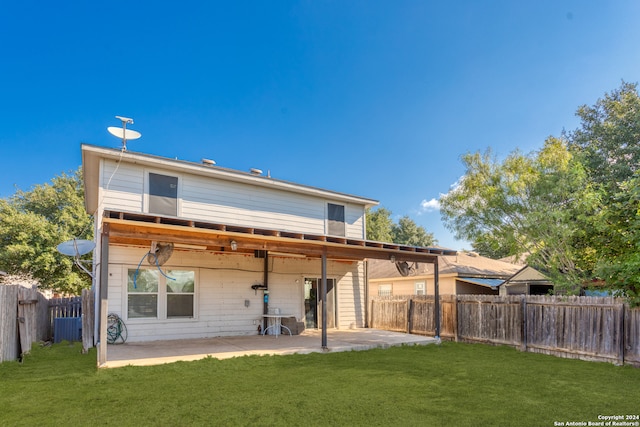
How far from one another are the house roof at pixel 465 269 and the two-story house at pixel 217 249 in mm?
4491

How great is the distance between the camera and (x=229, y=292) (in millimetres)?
10719

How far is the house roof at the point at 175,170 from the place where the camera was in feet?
29.4

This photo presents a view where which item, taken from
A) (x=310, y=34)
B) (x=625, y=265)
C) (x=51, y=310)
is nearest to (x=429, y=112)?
(x=310, y=34)

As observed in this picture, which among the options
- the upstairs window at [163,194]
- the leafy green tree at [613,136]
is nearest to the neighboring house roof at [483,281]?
the leafy green tree at [613,136]

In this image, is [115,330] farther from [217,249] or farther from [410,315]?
[410,315]

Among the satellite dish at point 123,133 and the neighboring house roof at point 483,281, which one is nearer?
the satellite dish at point 123,133

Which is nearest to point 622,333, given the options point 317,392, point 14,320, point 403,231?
point 317,392

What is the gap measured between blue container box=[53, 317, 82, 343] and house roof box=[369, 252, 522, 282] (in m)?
11.1

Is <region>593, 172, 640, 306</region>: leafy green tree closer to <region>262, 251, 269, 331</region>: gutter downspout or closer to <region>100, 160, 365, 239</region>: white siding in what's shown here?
<region>100, 160, 365, 239</region>: white siding

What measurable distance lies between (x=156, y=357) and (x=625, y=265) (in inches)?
337

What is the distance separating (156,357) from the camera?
712 centimetres

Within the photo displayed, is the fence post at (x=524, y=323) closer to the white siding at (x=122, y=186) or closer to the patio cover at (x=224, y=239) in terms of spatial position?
the patio cover at (x=224, y=239)

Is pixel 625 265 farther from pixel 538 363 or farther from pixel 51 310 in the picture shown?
pixel 51 310

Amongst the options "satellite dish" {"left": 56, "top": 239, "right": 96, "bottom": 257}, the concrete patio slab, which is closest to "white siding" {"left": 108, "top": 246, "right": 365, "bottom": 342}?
the concrete patio slab
